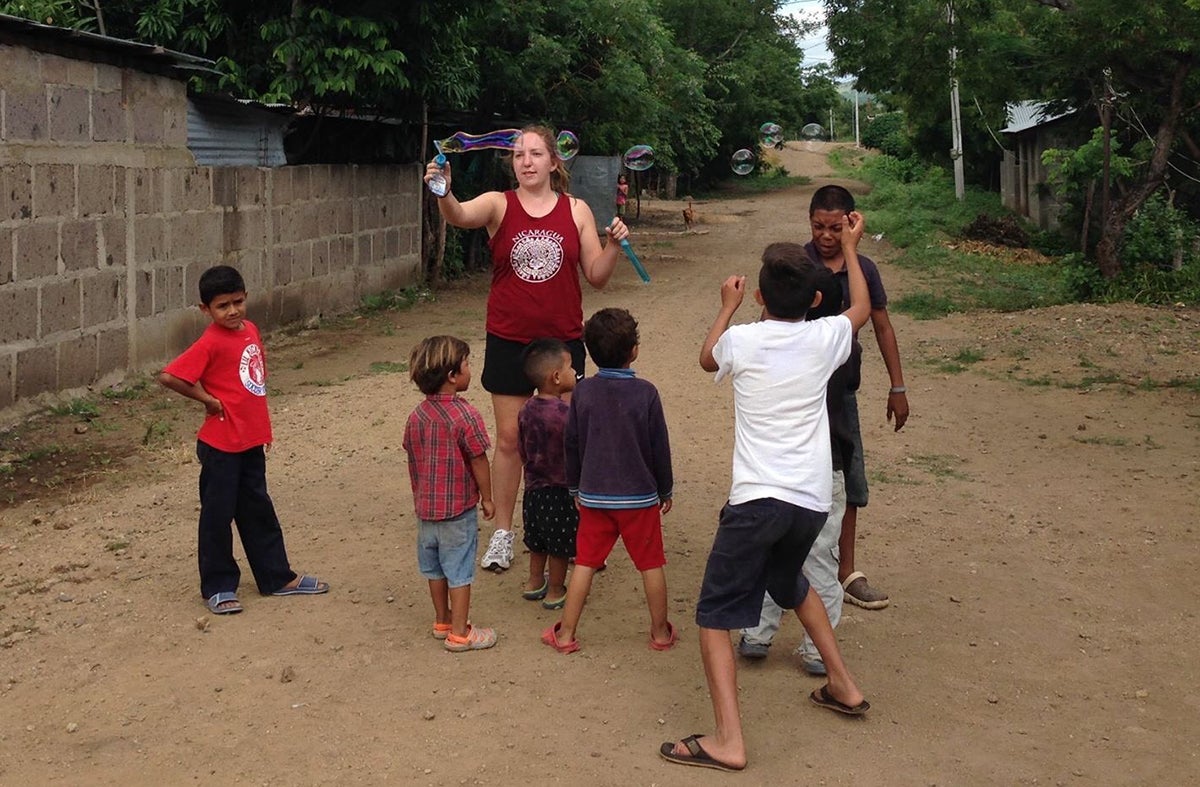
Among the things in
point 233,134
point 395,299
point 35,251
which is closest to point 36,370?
point 35,251

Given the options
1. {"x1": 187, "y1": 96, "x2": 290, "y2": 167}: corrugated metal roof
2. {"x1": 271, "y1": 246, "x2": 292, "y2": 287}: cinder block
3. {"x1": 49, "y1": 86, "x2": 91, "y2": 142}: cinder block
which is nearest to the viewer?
{"x1": 49, "y1": 86, "x2": 91, "y2": 142}: cinder block

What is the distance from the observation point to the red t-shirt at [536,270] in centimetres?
524

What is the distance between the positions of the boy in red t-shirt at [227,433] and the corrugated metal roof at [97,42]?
4042 millimetres

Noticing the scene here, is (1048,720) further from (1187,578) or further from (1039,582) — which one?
(1187,578)

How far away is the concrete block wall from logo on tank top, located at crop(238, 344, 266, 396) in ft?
13.0

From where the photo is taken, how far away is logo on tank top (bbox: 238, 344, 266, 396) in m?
5.10

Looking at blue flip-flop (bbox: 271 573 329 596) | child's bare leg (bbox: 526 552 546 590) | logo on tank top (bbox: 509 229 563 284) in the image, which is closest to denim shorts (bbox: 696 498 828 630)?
child's bare leg (bbox: 526 552 546 590)

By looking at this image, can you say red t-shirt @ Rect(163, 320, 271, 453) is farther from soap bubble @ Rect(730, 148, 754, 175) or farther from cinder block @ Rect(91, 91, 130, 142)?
cinder block @ Rect(91, 91, 130, 142)

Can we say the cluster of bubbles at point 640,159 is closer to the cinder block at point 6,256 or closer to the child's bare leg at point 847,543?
the child's bare leg at point 847,543

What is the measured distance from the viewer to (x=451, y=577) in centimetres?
466

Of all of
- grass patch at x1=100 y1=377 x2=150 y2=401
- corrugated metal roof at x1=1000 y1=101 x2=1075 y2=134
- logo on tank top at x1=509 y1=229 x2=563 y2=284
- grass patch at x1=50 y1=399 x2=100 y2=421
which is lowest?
grass patch at x1=50 y1=399 x2=100 y2=421

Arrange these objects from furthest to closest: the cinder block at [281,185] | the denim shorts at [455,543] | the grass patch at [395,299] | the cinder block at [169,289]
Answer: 1. the grass patch at [395,299]
2. the cinder block at [281,185]
3. the cinder block at [169,289]
4. the denim shorts at [455,543]

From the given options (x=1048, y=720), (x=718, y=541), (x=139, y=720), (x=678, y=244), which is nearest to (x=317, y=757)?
(x=139, y=720)

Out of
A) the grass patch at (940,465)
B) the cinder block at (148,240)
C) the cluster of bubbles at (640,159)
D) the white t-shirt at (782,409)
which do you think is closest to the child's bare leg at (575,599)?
the white t-shirt at (782,409)
